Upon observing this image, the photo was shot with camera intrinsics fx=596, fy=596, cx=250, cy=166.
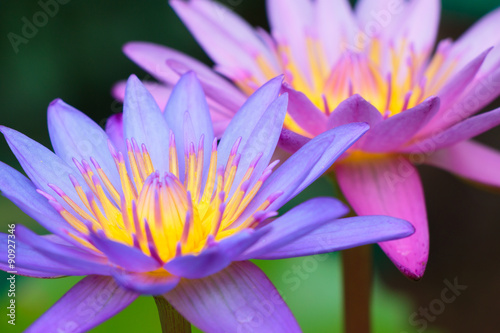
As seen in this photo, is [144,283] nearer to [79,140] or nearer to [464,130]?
[79,140]

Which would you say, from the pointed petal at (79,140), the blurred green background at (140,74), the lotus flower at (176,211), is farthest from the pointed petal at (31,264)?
the blurred green background at (140,74)

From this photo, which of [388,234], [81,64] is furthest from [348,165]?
[81,64]

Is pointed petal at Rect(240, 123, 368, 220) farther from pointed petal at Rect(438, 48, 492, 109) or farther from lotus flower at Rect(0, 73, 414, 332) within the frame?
pointed petal at Rect(438, 48, 492, 109)

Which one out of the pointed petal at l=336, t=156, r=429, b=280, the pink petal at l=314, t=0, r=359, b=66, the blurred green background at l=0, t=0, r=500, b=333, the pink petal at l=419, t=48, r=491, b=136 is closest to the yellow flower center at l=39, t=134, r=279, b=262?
the pointed petal at l=336, t=156, r=429, b=280

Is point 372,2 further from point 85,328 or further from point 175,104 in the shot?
point 85,328

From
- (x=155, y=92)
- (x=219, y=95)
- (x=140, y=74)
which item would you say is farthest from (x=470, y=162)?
(x=140, y=74)

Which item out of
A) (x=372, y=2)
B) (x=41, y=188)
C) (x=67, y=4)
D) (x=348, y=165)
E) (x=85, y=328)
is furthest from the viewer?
(x=67, y=4)

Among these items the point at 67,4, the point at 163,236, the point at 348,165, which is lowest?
the point at 348,165
